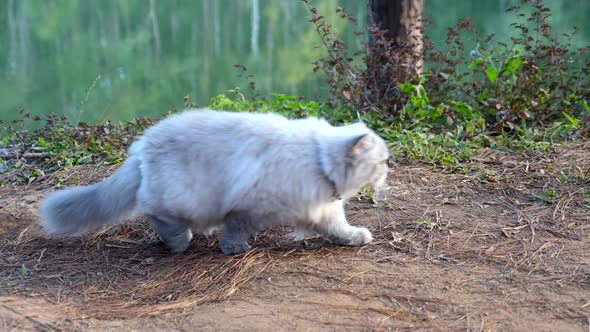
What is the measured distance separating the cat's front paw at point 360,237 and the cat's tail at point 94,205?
1509 millimetres

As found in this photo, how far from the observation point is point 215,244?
14.3ft

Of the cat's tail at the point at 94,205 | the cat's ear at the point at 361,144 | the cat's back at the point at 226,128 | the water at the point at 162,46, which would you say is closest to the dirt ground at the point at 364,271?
the cat's tail at the point at 94,205

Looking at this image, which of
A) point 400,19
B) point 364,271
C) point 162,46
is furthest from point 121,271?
point 162,46

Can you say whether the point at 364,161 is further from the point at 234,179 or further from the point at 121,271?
the point at 121,271

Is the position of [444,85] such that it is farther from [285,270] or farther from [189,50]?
[189,50]

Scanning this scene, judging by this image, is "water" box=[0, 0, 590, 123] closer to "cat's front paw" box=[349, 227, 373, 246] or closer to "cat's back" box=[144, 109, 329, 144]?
"cat's back" box=[144, 109, 329, 144]

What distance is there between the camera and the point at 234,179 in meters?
3.78

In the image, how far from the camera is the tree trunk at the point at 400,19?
689 cm

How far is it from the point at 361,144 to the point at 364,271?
81 centimetres

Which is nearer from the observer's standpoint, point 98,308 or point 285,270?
point 98,308

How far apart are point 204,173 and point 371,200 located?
1.62 meters

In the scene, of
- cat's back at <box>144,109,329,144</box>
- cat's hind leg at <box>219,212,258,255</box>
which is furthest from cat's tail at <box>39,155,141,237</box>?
cat's hind leg at <box>219,212,258,255</box>

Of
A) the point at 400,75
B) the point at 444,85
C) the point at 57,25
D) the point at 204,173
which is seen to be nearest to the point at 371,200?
the point at 204,173

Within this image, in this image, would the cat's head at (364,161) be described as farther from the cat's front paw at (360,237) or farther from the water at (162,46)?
the water at (162,46)
